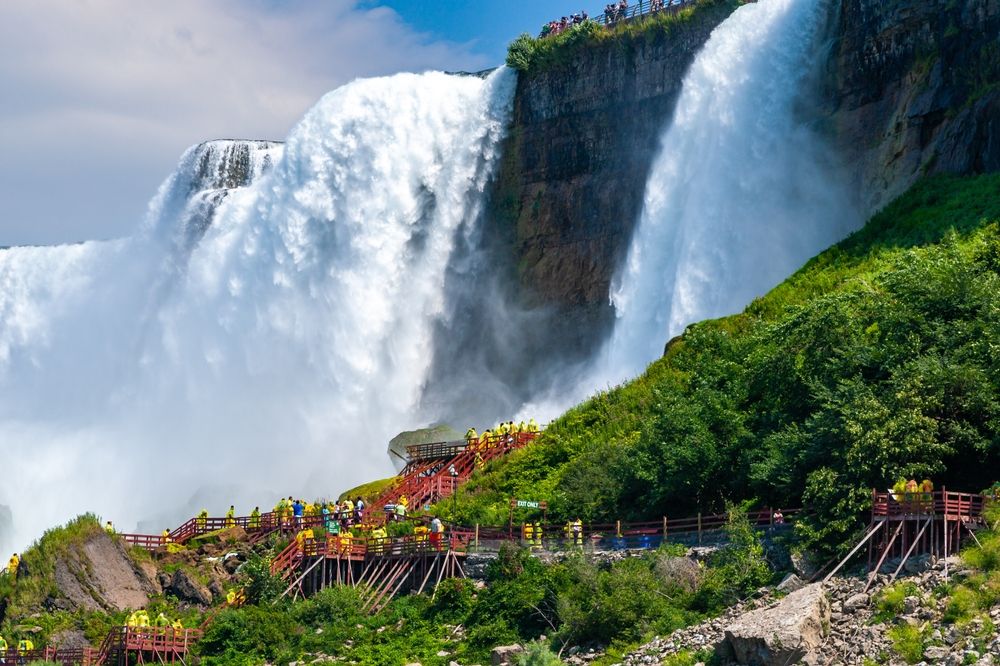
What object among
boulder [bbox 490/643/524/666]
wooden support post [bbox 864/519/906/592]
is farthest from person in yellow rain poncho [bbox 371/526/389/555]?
wooden support post [bbox 864/519/906/592]

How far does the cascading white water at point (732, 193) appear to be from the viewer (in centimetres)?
5866

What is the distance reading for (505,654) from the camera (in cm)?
3756

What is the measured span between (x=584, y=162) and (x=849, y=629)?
36.3m

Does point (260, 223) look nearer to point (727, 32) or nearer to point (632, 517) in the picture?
point (727, 32)

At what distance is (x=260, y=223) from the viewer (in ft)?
234

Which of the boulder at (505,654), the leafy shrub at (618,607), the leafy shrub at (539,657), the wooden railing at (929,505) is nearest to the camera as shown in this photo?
the wooden railing at (929,505)

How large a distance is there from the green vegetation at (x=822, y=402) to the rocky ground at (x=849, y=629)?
2.27 metres

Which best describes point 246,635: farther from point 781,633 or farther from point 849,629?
point 849,629

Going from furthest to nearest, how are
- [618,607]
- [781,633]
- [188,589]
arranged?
[188,589] < [618,607] < [781,633]

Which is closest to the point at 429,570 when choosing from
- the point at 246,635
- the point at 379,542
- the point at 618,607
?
the point at 379,542

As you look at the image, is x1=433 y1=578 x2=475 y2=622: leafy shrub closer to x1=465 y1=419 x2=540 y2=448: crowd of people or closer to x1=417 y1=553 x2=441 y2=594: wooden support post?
x1=417 y1=553 x2=441 y2=594: wooden support post

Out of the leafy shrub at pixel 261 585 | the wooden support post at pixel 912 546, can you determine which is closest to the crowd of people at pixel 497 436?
the leafy shrub at pixel 261 585

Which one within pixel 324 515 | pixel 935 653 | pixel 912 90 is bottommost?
pixel 935 653

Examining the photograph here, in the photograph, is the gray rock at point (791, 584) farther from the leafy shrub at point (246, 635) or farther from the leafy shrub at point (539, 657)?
the leafy shrub at point (246, 635)
